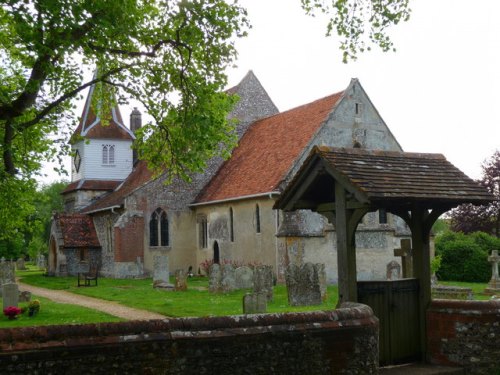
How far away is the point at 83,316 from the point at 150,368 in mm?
10754

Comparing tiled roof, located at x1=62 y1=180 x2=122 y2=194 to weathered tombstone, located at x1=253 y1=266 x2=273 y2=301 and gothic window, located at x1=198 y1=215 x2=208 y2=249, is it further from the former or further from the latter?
weathered tombstone, located at x1=253 y1=266 x2=273 y2=301

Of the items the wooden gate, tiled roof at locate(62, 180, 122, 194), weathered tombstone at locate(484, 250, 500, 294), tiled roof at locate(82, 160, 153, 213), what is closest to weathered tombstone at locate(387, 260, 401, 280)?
weathered tombstone at locate(484, 250, 500, 294)

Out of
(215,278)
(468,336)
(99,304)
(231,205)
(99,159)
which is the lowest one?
(99,304)

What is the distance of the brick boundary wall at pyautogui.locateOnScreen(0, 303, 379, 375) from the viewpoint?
6727 millimetres

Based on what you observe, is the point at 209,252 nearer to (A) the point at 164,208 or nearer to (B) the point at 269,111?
(A) the point at 164,208

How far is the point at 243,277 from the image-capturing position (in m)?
25.3

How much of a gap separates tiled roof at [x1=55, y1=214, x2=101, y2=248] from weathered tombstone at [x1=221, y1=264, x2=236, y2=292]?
15.7 metres

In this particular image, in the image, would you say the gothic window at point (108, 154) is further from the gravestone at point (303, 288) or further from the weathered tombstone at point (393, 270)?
the gravestone at point (303, 288)

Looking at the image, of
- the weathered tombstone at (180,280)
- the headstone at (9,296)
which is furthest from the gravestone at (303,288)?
the headstone at (9,296)

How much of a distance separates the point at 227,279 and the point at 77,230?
1721cm

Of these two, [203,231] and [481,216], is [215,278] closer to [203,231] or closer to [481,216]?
[203,231]

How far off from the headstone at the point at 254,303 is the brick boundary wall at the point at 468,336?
23.1 feet

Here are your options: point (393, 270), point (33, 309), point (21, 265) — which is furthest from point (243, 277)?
point (21, 265)

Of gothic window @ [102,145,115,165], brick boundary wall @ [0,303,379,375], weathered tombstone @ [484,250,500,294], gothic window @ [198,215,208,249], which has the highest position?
gothic window @ [102,145,115,165]
